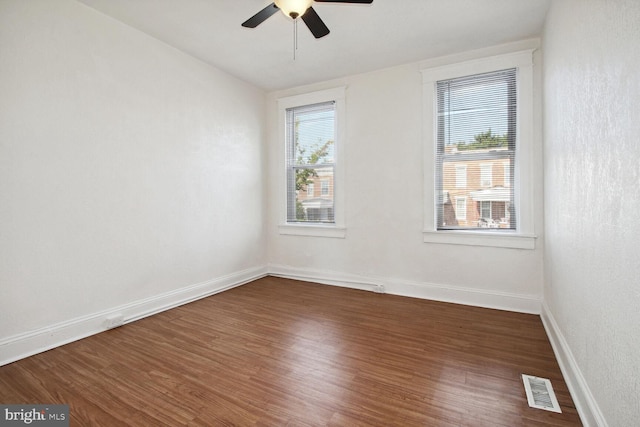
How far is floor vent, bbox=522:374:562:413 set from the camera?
167cm

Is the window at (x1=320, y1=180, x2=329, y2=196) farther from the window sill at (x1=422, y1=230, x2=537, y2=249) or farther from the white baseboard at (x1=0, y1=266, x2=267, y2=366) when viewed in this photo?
the white baseboard at (x1=0, y1=266, x2=267, y2=366)

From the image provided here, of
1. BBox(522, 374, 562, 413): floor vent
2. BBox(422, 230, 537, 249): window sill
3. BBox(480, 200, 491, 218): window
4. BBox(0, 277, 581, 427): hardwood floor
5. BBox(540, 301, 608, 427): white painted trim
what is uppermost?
BBox(480, 200, 491, 218): window

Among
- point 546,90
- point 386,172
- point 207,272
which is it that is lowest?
point 207,272

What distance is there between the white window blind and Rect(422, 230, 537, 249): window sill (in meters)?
0.11

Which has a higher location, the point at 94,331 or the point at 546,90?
the point at 546,90

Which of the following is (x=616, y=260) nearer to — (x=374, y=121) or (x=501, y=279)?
(x=501, y=279)

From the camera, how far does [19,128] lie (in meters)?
2.21

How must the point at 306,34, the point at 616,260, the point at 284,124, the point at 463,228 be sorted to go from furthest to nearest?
the point at 284,124
the point at 463,228
the point at 306,34
the point at 616,260

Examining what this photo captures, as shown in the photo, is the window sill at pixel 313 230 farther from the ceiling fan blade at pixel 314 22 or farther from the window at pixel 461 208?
the ceiling fan blade at pixel 314 22

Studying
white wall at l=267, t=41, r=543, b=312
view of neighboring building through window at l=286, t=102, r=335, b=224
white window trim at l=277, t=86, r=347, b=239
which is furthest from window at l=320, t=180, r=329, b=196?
white wall at l=267, t=41, r=543, b=312

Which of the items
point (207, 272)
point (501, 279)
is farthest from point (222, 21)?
point (501, 279)

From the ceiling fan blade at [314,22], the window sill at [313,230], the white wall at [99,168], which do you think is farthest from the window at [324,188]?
the ceiling fan blade at [314,22]

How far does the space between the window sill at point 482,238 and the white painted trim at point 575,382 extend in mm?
832

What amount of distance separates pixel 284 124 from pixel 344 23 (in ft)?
6.36
